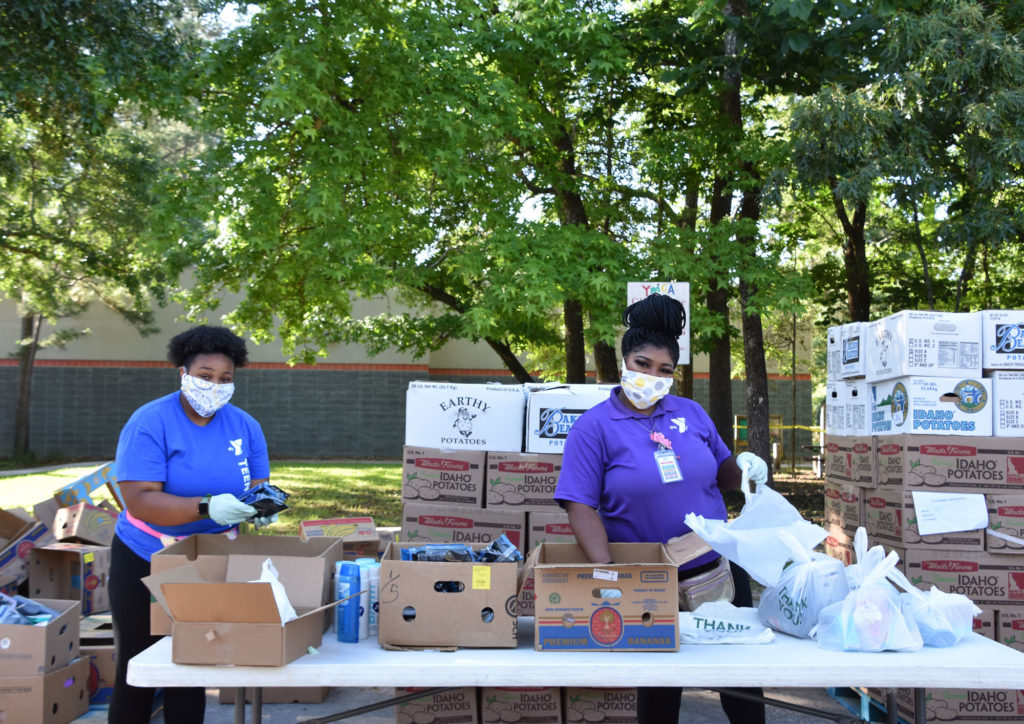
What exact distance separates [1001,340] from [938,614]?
231cm

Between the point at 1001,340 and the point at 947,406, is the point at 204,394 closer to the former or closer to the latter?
the point at 947,406

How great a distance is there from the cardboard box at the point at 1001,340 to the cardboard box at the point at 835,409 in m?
0.87

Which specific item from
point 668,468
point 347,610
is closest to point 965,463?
point 668,468

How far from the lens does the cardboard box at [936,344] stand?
4324 mm

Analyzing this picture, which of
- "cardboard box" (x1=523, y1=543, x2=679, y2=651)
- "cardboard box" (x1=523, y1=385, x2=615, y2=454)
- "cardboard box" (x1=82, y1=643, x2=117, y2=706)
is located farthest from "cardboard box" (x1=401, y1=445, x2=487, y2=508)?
"cardboard box" (x1=523, y1=543, x2=679, y2=651)

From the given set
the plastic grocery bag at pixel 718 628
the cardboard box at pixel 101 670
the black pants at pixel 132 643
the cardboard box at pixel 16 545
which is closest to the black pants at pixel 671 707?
the plastic grocery bag at pixel 718 628

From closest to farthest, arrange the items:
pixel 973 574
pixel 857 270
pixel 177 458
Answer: pixel 177 458 < pixel 973 574 < pixel 857 270

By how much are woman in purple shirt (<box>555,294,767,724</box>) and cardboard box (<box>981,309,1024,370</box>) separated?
2126 mm

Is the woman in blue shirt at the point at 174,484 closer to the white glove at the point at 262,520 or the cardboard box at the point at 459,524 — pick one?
the white glove at the point at 262,520

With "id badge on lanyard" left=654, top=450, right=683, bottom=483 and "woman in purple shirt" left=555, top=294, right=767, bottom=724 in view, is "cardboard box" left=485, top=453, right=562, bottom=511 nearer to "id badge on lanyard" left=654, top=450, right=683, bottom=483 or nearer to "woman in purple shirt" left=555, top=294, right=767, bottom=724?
"woman in purple shirt" left=555, top=294, right=767, bottom=724

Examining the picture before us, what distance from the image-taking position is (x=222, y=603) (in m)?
2.27

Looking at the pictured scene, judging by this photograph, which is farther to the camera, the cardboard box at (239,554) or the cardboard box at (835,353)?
the cardboard box at (835,353)

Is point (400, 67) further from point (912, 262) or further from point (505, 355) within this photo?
point (912, 262)

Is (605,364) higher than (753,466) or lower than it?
higher
